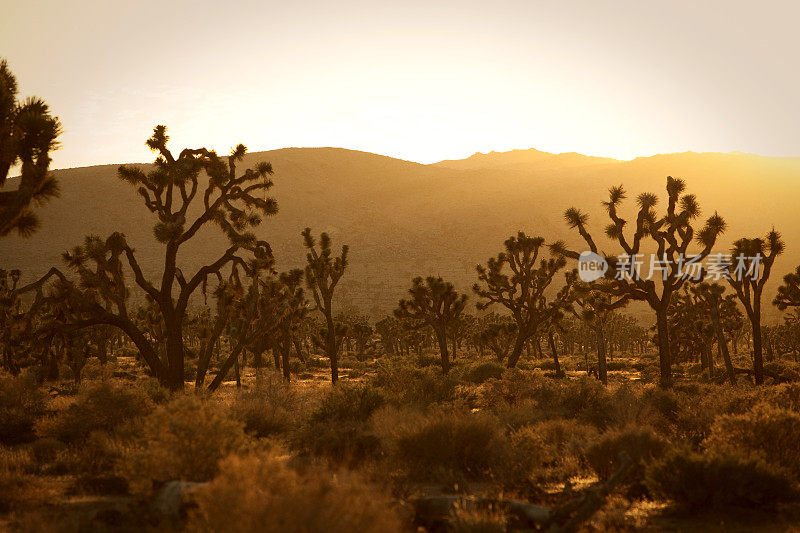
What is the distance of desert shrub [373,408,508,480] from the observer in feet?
30.8

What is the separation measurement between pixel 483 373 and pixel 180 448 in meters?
23.3

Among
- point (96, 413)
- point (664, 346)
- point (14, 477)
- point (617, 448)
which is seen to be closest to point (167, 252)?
point (96, 413)

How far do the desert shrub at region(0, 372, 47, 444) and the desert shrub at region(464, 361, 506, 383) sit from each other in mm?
18113

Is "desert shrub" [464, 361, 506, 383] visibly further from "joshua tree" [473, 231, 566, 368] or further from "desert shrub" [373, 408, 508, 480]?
"desert shrub" [373, 408, 508, 480]

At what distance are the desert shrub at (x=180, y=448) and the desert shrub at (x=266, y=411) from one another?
3.60m

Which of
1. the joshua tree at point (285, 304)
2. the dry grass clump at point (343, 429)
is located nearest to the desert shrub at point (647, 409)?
the dry grass clump at point (343, 429)

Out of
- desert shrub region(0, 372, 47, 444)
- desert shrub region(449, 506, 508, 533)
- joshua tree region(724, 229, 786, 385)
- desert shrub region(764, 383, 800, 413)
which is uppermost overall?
joshua tree region(724, 229, 786, 385)

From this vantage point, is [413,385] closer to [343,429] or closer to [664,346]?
[343,429]

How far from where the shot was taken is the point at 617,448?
9617 mm

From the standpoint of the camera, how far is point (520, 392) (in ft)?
61.1

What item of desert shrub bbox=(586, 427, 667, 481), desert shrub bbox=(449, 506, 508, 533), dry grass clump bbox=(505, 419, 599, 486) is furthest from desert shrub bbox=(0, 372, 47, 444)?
desert shrub bbox=(586, 427, 667, 481)

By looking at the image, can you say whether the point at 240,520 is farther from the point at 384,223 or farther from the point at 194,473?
the point at 384,223

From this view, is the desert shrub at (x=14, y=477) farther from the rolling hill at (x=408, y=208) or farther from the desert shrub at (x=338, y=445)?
the rolling hill at (x=408, y=208)

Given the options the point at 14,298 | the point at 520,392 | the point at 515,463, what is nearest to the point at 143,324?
the point at 14,298
